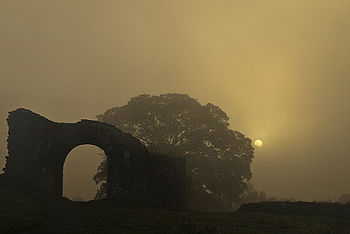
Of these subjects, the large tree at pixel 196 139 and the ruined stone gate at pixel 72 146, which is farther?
the large tree at pixel 196 139

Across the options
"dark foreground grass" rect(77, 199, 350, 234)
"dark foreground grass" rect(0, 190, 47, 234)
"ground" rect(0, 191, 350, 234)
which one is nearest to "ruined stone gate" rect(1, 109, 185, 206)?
"dark foreground grass" rect(0, 190, 47, 234)

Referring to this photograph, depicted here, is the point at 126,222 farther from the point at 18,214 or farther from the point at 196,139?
the point at 196,139

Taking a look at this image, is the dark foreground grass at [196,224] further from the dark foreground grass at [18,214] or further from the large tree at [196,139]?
the large tree at [196,139]

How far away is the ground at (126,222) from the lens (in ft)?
45.1

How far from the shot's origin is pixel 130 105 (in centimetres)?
4131

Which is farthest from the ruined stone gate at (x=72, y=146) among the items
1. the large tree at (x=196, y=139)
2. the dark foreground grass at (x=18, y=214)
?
the large tree at (x=196, y=139)

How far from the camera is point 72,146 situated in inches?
1049

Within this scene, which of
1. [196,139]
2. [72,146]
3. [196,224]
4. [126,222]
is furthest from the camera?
[196,139]

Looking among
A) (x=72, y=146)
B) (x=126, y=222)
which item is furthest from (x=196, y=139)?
(x=126, y=222)

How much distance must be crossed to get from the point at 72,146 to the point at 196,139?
14.3 meters

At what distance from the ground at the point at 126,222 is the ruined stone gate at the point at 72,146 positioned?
4.65 m

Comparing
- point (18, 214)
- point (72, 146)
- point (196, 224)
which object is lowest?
point (196, 224)

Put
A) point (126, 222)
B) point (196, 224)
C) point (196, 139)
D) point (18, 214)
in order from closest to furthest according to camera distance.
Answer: point (196, 224) < point (126, 222) < point (18, 214) < point (196, 139)

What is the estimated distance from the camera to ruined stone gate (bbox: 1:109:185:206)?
81.4ft
